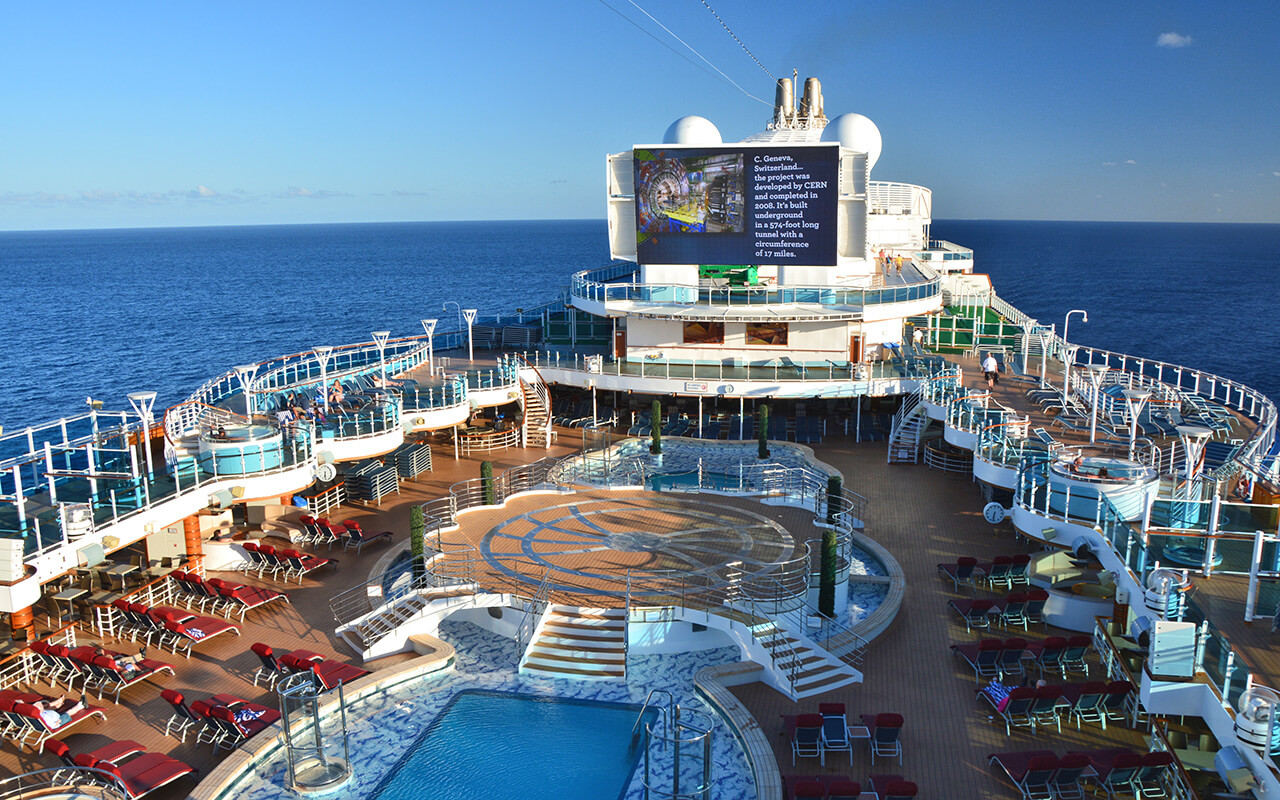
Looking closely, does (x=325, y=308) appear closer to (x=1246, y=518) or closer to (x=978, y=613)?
(x=978, y=613)

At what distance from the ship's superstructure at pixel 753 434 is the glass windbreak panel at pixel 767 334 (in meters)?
0.16

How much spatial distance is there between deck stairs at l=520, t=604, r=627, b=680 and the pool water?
2.76 feet

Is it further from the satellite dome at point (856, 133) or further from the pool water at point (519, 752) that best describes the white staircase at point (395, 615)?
the satellite dome at point (856, 133)

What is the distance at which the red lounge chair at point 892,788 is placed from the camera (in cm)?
1284

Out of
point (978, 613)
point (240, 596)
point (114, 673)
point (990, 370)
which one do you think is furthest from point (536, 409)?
point (978, 613)

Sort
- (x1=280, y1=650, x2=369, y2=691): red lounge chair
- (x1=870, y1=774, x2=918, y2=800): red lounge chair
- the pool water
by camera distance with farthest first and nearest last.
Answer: (x1=280, y1=650, x2=369, y2=691): red lounge chair
the pool water
(x1=870, y1=774, x2=918, y2=800): red lounge chair

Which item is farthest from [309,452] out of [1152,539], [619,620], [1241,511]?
[1241,511]

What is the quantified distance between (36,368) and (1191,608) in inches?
2702

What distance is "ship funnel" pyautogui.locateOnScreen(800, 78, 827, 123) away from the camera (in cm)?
4759

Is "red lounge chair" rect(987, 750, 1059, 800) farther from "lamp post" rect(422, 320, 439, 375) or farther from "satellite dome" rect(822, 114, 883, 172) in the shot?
"satellite dome" rect(822, 114, 883, 172)

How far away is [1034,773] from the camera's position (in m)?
13.2

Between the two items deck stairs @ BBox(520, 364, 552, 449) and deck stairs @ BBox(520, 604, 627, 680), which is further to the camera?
deck stairs @ BBox(520, 364, 552, 449)

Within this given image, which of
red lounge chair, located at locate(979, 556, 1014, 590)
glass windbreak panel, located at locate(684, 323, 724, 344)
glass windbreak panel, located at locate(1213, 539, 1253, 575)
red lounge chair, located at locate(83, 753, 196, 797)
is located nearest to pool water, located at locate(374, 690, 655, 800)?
red lounge chair, located at locate(83, 753, 196, 797)

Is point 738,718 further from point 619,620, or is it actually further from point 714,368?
point 714,368
